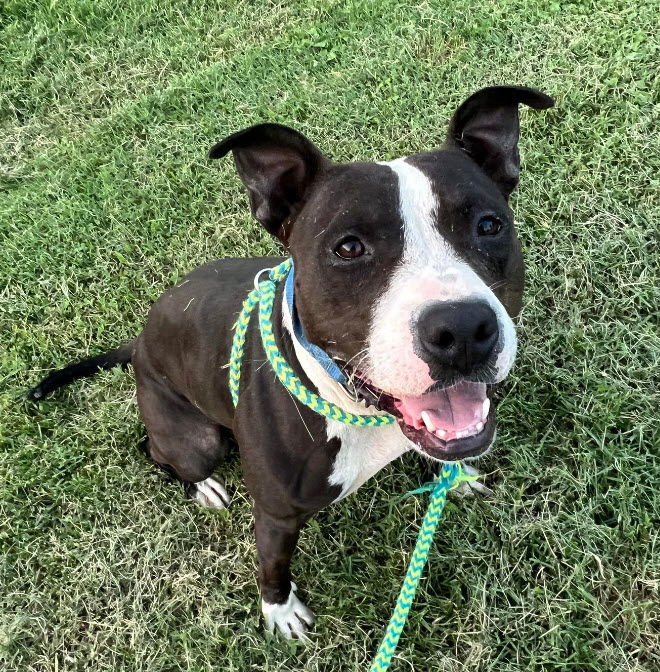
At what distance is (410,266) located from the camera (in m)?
2.07

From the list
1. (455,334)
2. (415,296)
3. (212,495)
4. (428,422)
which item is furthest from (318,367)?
(212,495)

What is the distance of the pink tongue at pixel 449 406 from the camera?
219 cm

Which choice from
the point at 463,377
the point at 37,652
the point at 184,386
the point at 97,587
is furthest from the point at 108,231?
the point at 463,377

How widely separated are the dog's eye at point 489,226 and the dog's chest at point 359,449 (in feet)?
2.98

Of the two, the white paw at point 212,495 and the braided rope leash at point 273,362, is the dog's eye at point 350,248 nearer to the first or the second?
the braided rope leash at point 273,362

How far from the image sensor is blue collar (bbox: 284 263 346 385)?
7.78 ft

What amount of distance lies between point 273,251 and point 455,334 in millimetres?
2792

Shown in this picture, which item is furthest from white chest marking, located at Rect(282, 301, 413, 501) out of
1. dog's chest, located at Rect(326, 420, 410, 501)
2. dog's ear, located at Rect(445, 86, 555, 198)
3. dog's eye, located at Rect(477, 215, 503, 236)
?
dog's ear, located at Rect(445, 86, 555, 198)

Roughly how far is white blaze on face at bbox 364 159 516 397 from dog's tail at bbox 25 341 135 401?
2280 millimetres

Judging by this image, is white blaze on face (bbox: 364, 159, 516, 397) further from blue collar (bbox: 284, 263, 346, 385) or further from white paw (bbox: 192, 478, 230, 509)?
white paw (bbox: 192, 478, 230, 509)

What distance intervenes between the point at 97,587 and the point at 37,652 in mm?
414

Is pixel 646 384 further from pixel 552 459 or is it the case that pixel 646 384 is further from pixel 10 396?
pixel 10 396

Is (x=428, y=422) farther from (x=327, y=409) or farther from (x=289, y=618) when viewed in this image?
(x=289, y=618)

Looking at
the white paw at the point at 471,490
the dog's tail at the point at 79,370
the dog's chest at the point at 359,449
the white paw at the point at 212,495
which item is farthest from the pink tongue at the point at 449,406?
the dog's tail at the point at 79,370
